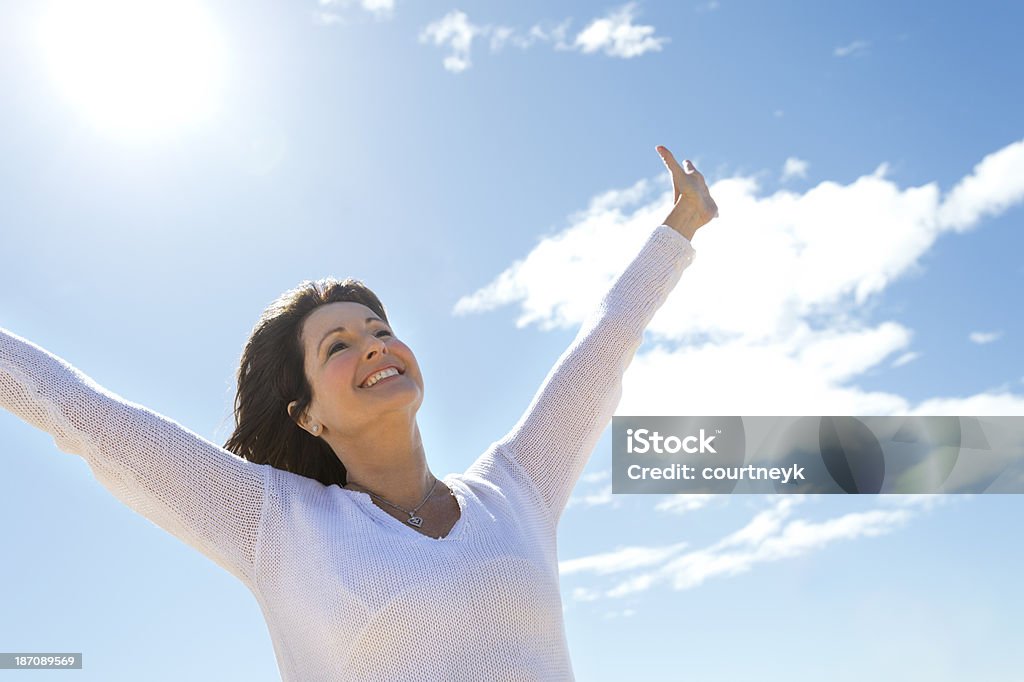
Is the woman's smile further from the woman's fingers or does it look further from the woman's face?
the woman's fingers

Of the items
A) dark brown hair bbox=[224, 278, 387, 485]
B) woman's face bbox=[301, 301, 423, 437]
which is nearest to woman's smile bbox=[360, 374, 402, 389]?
woman's face bbox=[301, 301, 423, 437]

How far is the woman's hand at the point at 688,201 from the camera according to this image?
15.3 feet

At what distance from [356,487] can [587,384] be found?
3.37 ft

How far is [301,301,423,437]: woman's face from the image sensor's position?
12.4 feet

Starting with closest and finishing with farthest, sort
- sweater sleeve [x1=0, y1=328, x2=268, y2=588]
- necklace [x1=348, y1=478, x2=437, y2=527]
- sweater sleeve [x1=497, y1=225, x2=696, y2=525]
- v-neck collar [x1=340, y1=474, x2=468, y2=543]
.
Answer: sweater sleeve [x1=0, y1=328, x2=268, y2=588], v-neck collar [x1=340, y1=474, x2=468, y2=543], necklace [x1=348, y1=478, x2=437, y2=527], sweater sleeve [x1=497, y1=225, x2=696, y2=525]

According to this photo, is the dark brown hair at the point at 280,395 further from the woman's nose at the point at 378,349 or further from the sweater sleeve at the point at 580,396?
the sweater sleeve at the point at 580,396

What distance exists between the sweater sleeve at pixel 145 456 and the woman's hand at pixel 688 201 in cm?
223

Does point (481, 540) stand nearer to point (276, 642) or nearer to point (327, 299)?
point (276, 642)

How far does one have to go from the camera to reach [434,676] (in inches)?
128

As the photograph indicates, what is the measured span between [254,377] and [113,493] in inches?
35.1

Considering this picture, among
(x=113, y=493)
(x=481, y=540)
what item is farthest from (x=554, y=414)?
(x=113, y=493)

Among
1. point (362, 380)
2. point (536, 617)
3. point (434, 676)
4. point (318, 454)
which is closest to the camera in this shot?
point (434, 676)

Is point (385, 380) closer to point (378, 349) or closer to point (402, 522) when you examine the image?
point (378, 349)

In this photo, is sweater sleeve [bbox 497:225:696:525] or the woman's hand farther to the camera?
the woman's hand
